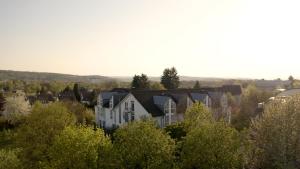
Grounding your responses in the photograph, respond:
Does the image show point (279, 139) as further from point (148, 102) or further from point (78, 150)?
point (148, 102)

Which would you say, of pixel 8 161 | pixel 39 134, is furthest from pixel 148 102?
pixel 8 161

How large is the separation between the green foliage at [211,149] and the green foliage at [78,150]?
6.26 meters

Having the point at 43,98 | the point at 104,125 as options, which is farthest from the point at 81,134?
the point at 43,98

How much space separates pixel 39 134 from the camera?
41656mm

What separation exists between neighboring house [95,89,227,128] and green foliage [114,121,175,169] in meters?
27.4

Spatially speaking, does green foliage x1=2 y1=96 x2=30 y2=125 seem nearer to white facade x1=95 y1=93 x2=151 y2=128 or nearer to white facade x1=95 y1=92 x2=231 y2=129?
white facade x1=95 y1=93 x2=151 y2=128

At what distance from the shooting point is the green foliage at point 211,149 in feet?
95.3

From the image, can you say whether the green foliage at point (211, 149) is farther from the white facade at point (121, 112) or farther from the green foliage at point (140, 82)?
the green foliage at point (140, 82)

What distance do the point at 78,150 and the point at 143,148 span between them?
4.77m

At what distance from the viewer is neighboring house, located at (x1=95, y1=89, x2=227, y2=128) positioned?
61.1 metres

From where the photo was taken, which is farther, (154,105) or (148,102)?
(154,105)

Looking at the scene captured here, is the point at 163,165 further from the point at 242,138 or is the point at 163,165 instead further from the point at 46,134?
the point at 46,134

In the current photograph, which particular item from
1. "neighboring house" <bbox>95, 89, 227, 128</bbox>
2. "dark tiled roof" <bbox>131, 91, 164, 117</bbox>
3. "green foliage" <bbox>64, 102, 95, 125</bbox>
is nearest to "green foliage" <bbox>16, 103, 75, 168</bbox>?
"neighboring house" <bbox>95, 89, 227, 128</bbox>

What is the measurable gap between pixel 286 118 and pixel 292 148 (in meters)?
2.36
